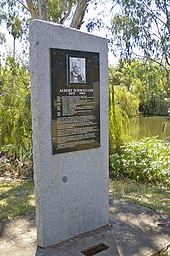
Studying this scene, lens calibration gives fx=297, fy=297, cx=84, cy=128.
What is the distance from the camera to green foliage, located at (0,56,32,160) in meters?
6.54

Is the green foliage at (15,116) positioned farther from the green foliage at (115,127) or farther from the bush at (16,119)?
the green foliage at (115,127)

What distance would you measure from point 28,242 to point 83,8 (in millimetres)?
5303

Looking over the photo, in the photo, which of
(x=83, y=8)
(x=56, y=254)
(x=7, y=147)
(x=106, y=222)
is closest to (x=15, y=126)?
(x=7, y=147)

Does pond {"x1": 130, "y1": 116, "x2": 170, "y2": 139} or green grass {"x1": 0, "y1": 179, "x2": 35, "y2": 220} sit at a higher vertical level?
pond {"x1": 130, "y1": 116, "x2": 170, "y2": 139}

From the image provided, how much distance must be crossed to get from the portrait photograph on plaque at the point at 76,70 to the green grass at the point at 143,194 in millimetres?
2009

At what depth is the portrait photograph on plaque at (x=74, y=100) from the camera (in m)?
2.73

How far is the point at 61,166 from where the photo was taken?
2846 mm

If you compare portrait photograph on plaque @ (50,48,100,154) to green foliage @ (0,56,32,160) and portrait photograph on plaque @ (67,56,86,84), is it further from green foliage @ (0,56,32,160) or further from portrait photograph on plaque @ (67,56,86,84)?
green foliage @ (0,56,32,160)

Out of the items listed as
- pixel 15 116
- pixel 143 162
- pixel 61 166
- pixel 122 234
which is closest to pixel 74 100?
pixel 61 166

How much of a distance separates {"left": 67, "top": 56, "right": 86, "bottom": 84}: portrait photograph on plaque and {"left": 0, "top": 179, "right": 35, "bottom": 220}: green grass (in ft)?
5.95

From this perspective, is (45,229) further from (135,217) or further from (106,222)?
(135,217)

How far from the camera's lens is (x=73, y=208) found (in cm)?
299

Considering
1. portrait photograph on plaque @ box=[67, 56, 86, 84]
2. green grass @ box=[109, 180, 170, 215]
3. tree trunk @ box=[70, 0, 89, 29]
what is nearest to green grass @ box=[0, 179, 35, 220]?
Result: green grass @ box=[109, 180, 170, 215]

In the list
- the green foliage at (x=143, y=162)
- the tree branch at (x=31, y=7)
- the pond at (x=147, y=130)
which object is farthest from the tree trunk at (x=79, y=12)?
the pond at (x=147, y=130)
